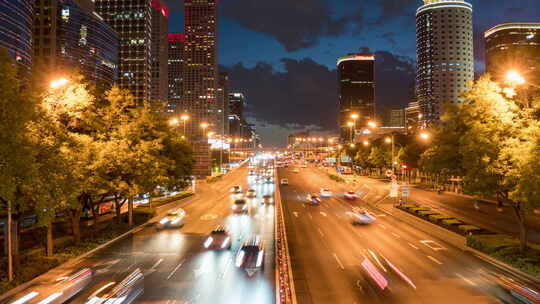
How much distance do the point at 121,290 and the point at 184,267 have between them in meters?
5.00

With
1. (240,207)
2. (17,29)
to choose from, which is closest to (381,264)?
(240,207)

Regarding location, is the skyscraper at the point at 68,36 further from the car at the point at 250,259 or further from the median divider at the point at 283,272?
the car at the point at 250,259

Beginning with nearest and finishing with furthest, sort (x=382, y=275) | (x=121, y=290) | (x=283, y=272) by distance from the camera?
(x=121, y=290) → (x=382, y=275) → (x=283, y=272)

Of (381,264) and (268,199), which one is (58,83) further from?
(268,199)

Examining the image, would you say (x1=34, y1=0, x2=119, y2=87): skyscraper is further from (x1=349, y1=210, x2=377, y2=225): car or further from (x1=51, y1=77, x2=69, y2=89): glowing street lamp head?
(x1=349, y1=210, x2=377, y2=225): car

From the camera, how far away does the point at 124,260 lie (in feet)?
83.2

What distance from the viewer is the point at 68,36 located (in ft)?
486

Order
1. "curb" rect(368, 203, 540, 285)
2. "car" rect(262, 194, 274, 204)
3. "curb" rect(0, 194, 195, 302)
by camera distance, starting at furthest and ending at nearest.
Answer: "car" rect(262, 194, 274, 204)
"curb" rect(368, 203, 540, 285)
"curb" rect(0, 194, 195, 302)

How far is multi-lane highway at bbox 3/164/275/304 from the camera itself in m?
18.8

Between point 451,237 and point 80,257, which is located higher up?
point 451,237

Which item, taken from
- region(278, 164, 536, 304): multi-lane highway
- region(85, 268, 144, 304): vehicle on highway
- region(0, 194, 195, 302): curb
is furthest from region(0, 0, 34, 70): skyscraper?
region(278, 164, 536, 304): multi-lane highway

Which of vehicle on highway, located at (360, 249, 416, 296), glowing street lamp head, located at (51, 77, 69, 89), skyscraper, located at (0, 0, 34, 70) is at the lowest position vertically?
vehicle on highway, located at (360, 249, 416, 296)

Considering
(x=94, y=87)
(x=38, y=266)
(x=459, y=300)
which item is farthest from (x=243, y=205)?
(x=459, y=300)

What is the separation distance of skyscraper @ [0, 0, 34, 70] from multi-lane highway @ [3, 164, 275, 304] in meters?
94.6
